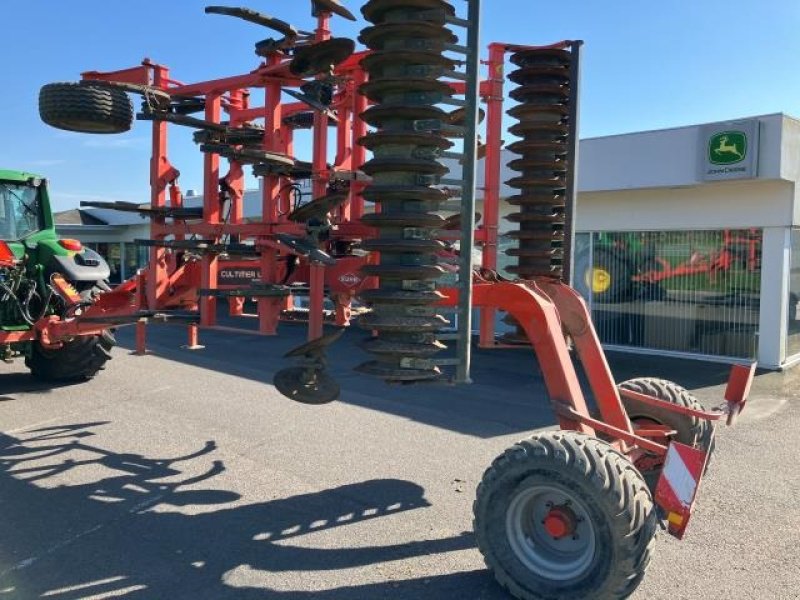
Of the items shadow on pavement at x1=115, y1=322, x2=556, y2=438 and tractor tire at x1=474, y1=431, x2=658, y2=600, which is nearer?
tractor tire at x1=474, y1=431, x2=658, y2=600

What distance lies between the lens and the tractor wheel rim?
13070 millimetres

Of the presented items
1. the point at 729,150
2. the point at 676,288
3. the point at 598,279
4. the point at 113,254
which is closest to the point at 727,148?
the point at 729,150

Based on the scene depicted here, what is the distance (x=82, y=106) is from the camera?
538 cm

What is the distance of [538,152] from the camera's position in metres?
4.71

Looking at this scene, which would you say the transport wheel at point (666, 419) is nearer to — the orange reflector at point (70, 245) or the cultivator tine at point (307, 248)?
the cultivator tine at point (307, 248)

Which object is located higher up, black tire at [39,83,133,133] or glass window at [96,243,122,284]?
black tire at [39,83,133,133]

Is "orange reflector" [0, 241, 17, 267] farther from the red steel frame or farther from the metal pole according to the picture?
the metal pole

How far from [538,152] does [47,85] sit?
3720 millimetres

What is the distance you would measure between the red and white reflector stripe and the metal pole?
3.54ft

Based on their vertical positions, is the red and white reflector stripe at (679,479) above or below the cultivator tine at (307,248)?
below

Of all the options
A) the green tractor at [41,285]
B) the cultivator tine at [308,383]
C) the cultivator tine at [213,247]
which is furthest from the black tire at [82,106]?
the green tractor at [41,285]

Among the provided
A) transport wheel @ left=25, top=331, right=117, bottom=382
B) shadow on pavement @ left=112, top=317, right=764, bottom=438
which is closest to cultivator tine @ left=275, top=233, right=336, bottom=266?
shadow on pavement @ left=112, top=317, right=764, bottom=438

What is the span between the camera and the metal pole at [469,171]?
3656 millimetres

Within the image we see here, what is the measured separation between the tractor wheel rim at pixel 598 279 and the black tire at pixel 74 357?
849 centimetres
